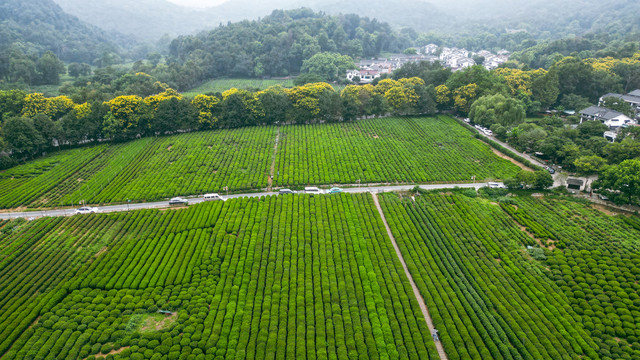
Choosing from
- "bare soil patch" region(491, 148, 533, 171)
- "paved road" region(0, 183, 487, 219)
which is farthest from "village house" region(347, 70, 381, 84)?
"paved road" region(0, 183, 487, 219)

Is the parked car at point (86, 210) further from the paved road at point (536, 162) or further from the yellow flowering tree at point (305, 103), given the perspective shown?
the paved road at point (536, 162)

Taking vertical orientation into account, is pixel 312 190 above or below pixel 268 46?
below

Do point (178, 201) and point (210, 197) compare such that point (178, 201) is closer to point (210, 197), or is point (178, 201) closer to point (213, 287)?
point (210, 197)

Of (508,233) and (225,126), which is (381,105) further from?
(508,233)

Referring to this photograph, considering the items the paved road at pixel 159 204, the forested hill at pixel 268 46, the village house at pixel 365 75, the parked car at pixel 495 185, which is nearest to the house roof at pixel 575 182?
the parked car at pixel 495 185

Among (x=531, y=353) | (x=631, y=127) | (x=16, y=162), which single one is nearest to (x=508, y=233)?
(x=531, y=353)

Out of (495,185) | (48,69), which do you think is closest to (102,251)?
(495,185)
